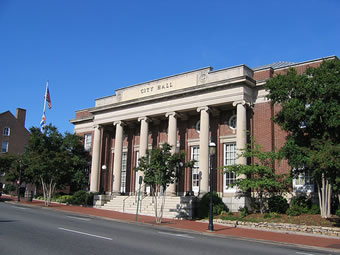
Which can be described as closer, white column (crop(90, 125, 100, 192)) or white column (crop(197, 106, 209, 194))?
white column (crop(197, 106, 209, 194))

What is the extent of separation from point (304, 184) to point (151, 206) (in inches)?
482

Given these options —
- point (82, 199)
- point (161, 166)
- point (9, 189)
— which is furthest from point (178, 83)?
point (9, 189)

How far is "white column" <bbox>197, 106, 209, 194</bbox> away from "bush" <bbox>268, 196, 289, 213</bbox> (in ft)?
18.0

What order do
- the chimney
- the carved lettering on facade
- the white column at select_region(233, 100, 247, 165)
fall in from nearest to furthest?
the white column at select_region(233, 100, 247, 165) < the carved lettering on facade < the chimney

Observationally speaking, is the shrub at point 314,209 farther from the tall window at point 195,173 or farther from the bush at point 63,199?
the bush at point 63,199

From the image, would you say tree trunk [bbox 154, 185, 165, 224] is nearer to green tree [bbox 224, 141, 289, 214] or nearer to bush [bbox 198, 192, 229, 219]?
bush [bbox 198, 192, 229, 219]

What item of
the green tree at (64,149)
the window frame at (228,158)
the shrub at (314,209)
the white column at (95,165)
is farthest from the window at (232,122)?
the green tree at (64,149)

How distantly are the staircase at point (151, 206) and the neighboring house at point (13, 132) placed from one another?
3649cm

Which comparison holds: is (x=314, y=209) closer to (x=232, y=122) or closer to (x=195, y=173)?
(x=232, y=122)

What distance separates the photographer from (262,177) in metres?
24.4

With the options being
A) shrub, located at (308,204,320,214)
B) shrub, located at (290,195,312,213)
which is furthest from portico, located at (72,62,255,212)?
shrub, located at (308,204,320,214)

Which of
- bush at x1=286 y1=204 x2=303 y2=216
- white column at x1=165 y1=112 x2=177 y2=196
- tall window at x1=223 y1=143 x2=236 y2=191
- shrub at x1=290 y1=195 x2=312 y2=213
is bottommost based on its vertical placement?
bush at x1=286 y1=204 x2=303 y2=216

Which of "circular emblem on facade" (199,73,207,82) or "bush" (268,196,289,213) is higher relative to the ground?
"circular emblem on facade" (199,73,207,82)

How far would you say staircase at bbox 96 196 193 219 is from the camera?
26.6 m
